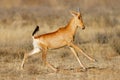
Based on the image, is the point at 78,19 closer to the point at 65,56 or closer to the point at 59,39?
the point at 59,39

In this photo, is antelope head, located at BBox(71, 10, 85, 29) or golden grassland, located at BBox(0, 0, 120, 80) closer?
golden grassland, located at BBox(0, 0, 120, 80)

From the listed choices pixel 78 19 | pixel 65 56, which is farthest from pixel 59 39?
pixel 65 56

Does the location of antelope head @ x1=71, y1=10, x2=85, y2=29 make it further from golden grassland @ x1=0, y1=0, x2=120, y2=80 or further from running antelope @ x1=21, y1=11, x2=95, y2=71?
golden grassland @ x1=0, y1=0, x2=120, y2=80

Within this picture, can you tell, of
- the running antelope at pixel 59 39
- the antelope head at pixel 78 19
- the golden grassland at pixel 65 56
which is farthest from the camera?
the antelope head at pixel 78 19

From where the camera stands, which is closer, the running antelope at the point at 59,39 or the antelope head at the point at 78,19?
the running antelope at the point at 59,39

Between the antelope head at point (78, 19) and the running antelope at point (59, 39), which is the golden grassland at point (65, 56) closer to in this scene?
the running antelope at point (59, 39)

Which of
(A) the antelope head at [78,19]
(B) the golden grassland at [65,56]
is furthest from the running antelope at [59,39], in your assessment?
(B) the golden grassland at [65,56]

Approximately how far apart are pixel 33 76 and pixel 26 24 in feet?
52.6

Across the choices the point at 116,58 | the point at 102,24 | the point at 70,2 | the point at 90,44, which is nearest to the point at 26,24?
the point at 102,24

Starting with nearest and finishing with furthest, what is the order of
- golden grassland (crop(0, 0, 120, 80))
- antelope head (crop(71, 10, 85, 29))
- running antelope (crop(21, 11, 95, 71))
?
1. golden grassland (crop(0, 0, 120, 80))
2. running antelope (crop(21, 11, 95, 71))
3. antelope head (crop(71, 10, 85, 29))

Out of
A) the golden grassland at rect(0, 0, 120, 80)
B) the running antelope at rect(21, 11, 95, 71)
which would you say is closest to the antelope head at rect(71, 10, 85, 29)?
the running antelope at rect(21, 11, 95, 71)

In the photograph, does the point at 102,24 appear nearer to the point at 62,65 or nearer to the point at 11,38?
the point at 11,38

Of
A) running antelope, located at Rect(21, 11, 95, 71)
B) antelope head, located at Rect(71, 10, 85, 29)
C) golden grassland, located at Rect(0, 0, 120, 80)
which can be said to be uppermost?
antelope head, located at Rect(71, 10, 85, 29)

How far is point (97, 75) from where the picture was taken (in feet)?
54.9
